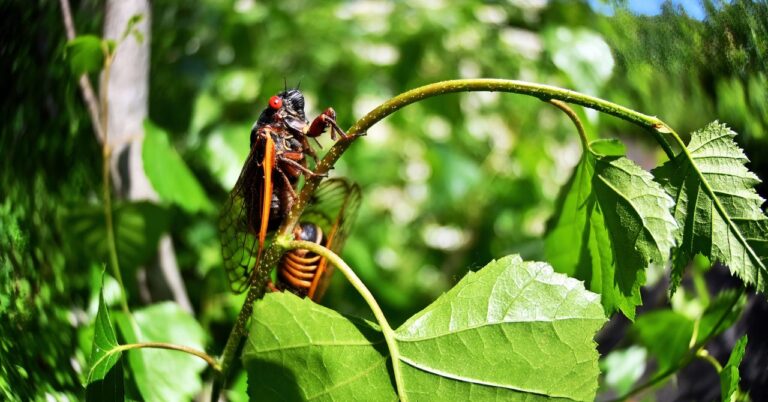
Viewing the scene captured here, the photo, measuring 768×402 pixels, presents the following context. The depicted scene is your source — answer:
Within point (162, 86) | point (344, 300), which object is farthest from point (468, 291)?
point (162, 86)

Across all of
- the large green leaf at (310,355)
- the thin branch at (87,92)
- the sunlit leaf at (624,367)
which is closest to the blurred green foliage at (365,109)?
the thin branch at (87,92)

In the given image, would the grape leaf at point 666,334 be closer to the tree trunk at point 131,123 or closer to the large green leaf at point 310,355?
the large green leaf at point 310,355

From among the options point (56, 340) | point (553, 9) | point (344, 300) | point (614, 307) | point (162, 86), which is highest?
point (553, 9)

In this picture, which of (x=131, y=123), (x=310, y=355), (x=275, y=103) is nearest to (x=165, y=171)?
(x=131, y=123)

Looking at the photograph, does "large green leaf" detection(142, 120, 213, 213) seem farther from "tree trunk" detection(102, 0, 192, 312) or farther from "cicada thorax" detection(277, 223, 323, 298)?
"cicada thorax" detection(277, 223, 323, 298)

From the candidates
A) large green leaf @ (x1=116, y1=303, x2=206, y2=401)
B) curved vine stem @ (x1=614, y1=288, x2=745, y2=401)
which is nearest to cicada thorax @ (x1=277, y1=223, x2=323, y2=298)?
large green leaf @ (x1=116, y1=303, x2=206, y2=401)

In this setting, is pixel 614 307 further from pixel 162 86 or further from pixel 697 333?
pixel 162 86

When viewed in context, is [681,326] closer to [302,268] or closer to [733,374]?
[733,374]
